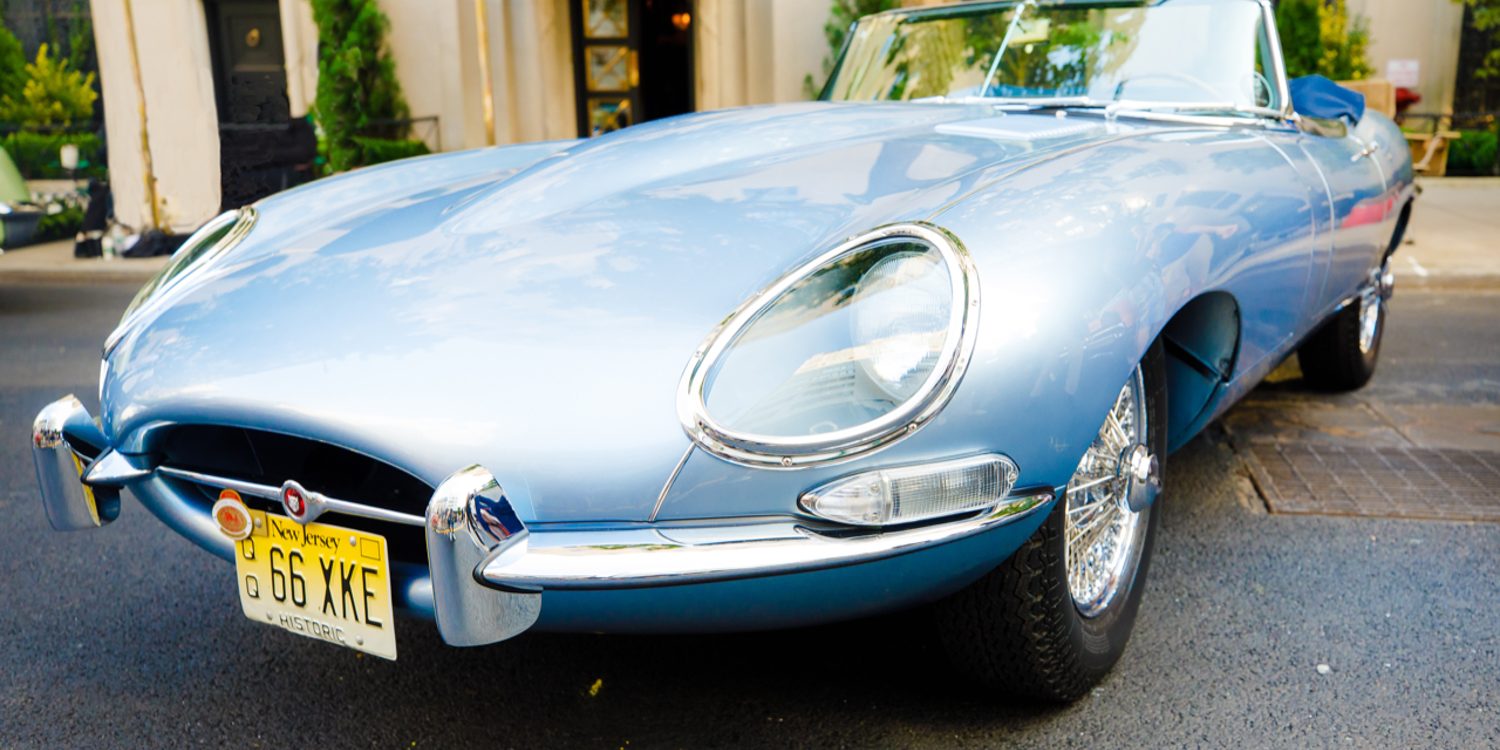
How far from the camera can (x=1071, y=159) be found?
222cm

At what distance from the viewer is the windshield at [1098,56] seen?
3.10 m

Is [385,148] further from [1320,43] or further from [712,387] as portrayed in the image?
[1320,43]

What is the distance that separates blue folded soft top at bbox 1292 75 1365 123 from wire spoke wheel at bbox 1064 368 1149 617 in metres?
1.49

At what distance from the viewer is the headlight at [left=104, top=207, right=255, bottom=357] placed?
2.30 meters

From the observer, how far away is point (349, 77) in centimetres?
994

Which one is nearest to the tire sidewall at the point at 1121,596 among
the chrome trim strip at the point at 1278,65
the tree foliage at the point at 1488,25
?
the chrome trim strip at the point at 1278,65

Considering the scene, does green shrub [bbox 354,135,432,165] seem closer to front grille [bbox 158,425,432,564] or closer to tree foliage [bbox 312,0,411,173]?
tree foliage [bbox 312,0,411,173]

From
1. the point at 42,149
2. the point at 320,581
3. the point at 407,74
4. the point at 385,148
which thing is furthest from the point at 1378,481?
the point at 42,149

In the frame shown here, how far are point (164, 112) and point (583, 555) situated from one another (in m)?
9.87

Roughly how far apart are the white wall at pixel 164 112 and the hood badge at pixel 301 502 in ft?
29.3

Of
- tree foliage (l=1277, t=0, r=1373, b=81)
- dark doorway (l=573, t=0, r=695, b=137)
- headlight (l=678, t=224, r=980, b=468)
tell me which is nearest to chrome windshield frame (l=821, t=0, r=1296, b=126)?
headlight (l=678, t=224, r=980, b=468)

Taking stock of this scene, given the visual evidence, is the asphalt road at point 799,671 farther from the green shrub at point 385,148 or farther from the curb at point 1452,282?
the green shrub at point 385,148

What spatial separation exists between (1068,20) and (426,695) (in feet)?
7.73

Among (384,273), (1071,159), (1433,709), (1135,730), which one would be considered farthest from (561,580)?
(1433,709)
